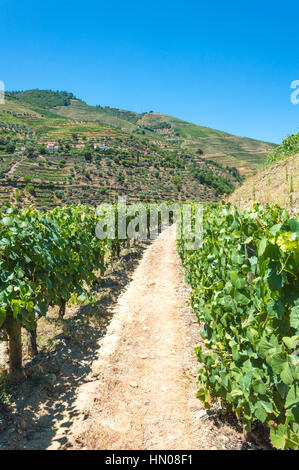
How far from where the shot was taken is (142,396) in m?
3.48

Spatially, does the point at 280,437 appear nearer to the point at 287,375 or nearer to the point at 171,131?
the point at 287,375

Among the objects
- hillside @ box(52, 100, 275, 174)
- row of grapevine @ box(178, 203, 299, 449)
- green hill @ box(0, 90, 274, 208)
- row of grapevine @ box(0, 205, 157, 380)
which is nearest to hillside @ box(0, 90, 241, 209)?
green hill @ box(0, 90, 274, 208)

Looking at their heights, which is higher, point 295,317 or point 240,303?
point 295,317

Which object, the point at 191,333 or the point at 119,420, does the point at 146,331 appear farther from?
the point at 119,420

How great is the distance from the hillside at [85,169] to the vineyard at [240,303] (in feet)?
123

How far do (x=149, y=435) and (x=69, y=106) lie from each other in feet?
593

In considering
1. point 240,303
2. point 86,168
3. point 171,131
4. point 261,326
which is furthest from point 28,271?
point 171,131

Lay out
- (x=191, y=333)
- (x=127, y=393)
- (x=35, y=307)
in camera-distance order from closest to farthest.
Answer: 1. (x=127, y=393)
2. (x=35, y=307)
3. (x=191, y=333)

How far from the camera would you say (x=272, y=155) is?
17.3m

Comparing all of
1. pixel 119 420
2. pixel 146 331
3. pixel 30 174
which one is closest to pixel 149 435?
pixel 119 420

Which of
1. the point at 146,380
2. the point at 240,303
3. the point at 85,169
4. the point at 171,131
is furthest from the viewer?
the point at 171,131

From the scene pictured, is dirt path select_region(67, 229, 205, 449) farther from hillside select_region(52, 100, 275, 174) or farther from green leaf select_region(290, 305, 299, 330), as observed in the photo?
hillside select_region(52, 100, 275, 174)

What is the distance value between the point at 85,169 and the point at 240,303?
55441 mm

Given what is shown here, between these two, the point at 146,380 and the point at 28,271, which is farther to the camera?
the point at 28,271
